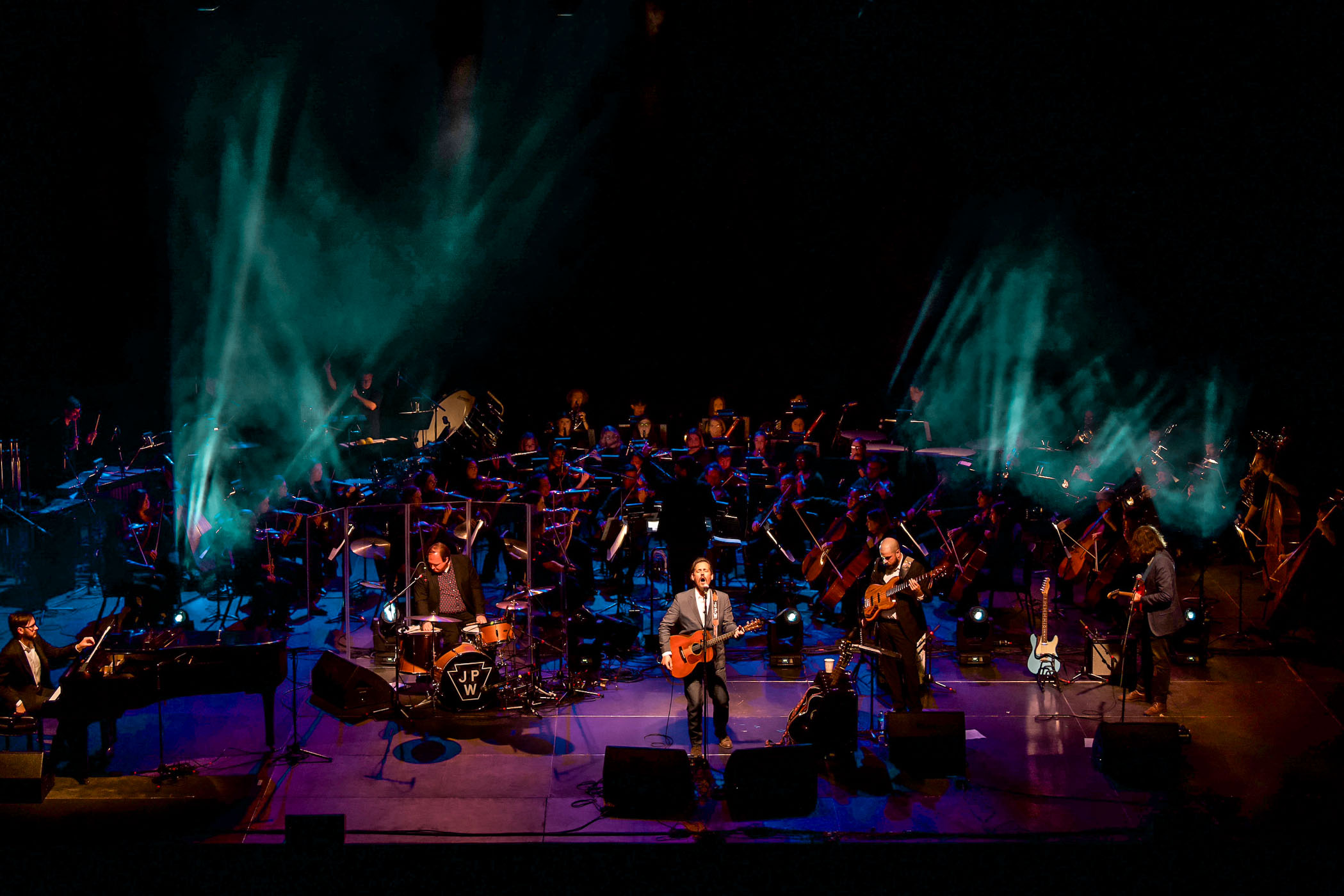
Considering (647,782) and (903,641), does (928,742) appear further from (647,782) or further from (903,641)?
(647,782)

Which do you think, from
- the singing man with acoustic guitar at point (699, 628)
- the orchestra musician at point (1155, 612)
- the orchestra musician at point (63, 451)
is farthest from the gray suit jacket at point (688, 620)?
the orchestra musician at point (63, 451)

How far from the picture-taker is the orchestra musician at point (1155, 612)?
9.03 metres

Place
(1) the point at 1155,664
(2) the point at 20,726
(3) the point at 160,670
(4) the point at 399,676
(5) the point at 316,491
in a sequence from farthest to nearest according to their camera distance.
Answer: (5) the point at 316,491
(4) the point at 399,676
(1) the point at 1155,664
(3) the point at 160,670
(2) the point at 20,726

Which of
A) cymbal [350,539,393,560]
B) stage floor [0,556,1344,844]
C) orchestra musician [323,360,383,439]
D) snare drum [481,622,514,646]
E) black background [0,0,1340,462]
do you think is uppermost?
black background [0,0,1340,462]

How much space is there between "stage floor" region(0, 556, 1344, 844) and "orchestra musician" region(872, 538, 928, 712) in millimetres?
522

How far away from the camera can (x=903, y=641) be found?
29.2 feet

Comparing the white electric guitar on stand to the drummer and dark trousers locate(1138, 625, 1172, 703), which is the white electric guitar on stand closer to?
dark trousers locate(1138, 625, 1172, 703)

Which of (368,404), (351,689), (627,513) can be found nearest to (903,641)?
(627,513)

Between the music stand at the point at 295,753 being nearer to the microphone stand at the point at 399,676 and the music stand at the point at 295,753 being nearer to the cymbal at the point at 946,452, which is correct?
the microphone stand at the point at 399,676

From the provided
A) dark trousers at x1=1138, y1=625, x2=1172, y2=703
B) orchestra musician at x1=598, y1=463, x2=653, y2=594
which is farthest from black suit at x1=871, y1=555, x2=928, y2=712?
orchestra musician at x1=598, y1=463, x2=653, y2=594

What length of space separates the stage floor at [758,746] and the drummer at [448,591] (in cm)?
96

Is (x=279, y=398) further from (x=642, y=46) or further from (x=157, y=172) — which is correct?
(x=642, y=46)

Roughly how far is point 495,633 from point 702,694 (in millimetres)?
2008

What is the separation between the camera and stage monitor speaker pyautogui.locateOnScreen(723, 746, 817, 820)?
286 inches
